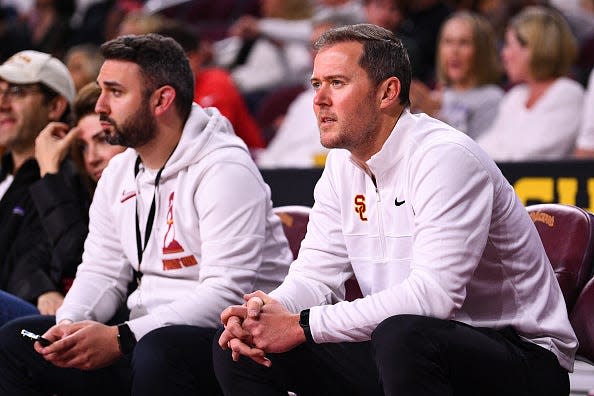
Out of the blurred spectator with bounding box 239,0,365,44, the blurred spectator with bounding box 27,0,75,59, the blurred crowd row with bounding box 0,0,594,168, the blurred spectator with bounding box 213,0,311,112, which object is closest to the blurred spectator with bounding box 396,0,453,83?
the blurred crowd row with bounding box 0,0,594,168

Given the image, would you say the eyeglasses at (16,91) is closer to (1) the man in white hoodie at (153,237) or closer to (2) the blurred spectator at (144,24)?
(1) the man in white hoodie at (153,237)

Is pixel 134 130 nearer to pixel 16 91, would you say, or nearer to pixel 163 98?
pixel 163 98

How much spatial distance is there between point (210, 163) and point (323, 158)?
81.0 inches

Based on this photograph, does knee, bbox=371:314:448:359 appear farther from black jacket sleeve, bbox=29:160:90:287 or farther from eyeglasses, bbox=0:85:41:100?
eyeglasses, bbox=0:85:41:100

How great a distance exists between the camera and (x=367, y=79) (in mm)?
3092

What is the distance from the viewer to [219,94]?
642cm

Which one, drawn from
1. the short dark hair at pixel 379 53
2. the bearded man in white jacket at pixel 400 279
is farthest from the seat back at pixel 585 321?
the short dark hair at pixel 379 53

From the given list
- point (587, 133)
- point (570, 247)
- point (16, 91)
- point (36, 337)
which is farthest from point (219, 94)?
point (570, 247)

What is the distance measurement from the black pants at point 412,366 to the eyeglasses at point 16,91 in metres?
2.02

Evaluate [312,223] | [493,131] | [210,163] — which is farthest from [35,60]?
[493,131]

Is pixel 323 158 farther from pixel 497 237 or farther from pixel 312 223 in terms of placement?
pixel 497 237

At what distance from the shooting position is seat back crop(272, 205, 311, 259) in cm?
395

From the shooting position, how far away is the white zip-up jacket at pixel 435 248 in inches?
111

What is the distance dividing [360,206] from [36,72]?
78.5 inches
